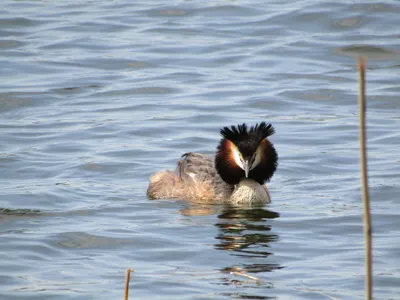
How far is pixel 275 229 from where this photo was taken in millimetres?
9633

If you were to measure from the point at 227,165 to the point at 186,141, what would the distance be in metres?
2.68

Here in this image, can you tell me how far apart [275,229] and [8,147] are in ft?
15.8

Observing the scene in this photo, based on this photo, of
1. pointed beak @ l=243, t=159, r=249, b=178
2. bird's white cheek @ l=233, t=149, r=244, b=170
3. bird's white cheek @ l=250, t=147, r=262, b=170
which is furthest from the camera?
bird's white cheek @ l=250, t=147, r=262, b=170

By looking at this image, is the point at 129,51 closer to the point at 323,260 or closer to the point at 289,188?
the point at 289,188

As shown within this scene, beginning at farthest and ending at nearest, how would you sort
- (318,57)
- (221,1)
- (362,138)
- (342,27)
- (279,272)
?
(221,1)
(342,27)
(318,57)
(279,272)
(362,138)

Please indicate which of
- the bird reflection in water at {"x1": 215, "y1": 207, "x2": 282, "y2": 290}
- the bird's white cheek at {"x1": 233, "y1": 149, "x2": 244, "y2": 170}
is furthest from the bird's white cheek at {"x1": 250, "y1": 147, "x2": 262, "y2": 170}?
the bird reflection in water at {"x1": 215, "y1": 207, "x2": 282, "y2": 290}

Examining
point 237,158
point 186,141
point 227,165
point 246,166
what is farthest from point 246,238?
point 186,141

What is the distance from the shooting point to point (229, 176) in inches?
435

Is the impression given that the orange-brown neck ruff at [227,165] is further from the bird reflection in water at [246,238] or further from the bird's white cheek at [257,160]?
the bird reflection in water at [246,238]

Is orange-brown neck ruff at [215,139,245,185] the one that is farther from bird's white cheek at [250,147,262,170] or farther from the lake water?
the lake water

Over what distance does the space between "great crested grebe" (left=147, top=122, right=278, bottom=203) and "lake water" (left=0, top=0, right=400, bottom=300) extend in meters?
0.18

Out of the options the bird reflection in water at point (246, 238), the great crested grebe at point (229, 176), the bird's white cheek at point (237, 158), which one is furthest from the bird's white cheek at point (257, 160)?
the bird reflection in water at point (246, 238)

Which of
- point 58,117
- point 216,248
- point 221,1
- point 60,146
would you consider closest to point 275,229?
point 216,248

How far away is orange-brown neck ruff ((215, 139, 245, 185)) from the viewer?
10916 millimetres
